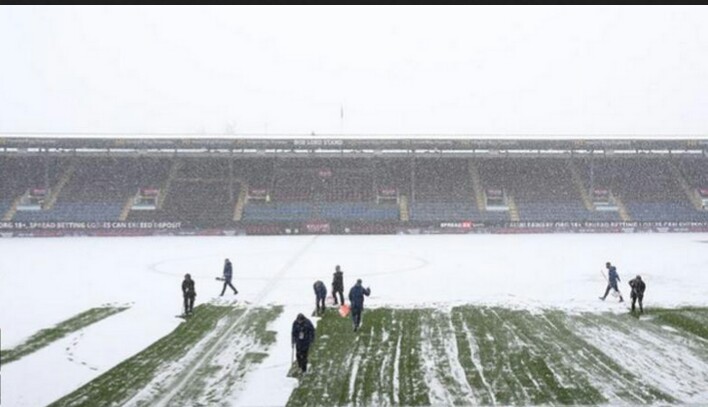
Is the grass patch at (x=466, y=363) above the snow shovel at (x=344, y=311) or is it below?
below

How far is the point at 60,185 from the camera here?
57375 mm

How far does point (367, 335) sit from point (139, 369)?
572 cm

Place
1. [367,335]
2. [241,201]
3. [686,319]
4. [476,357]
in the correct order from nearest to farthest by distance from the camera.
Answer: [476,357]
[367,335]
[686,319]
[241,201]

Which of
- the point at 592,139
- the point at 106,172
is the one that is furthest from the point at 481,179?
the point at 106,172

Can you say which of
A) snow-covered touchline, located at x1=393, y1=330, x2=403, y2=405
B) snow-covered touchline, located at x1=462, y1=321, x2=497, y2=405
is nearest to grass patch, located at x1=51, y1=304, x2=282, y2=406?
snow-covered touchline, located at x1=393, y1=330, x2=403, y2=405

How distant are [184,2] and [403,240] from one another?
41.0 metres

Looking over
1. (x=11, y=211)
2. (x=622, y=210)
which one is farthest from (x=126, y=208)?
(x=622, y=210)

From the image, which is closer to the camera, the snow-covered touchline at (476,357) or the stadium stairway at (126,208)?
→ the snow-covered touchline at (476,357)

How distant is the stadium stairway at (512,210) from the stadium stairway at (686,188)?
1650 cm

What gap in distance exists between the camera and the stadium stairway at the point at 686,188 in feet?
184

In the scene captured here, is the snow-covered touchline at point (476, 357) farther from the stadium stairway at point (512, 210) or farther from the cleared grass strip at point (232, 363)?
the stadium stairway at point (512, 210)

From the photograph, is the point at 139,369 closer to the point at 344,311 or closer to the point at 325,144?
the point at 344,311

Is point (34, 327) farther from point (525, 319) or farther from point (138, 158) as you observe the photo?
point (138, 158)

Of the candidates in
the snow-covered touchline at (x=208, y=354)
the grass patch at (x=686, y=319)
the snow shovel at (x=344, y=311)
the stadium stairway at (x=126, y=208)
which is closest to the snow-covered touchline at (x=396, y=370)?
the snow shovel at (x=344, y=311)
